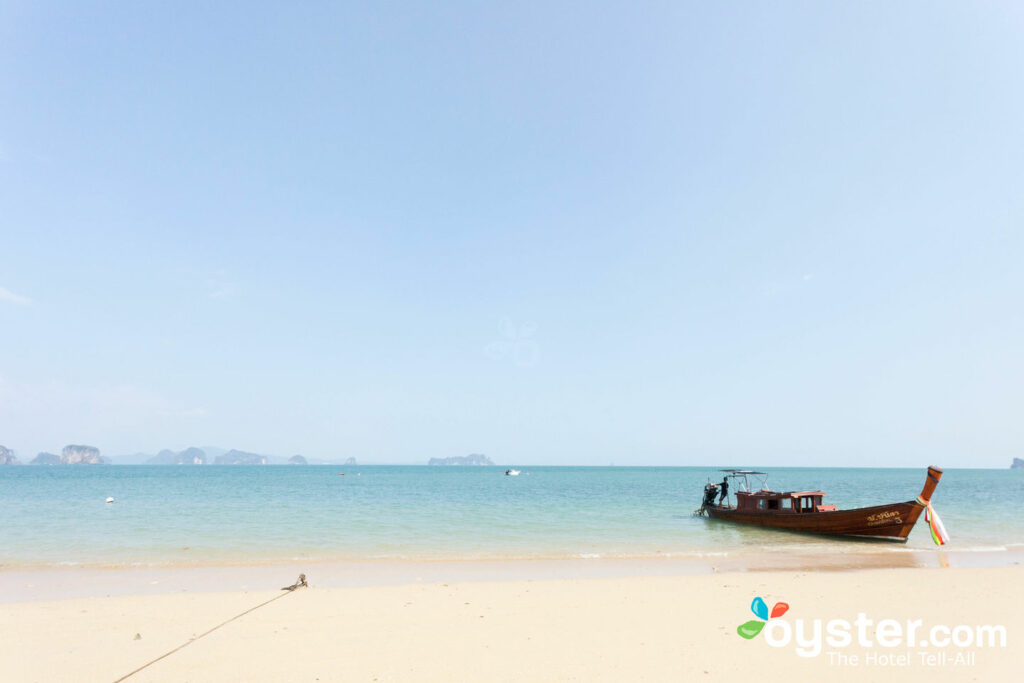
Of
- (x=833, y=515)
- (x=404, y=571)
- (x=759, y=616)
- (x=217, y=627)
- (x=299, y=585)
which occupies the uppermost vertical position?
(x=759, y=616)

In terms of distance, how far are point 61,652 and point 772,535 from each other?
2814 centimetres

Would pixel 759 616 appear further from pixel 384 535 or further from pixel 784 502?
pixel 784 502

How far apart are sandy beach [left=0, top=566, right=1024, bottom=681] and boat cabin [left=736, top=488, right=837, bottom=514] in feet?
45.8

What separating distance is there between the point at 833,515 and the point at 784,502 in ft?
11.5

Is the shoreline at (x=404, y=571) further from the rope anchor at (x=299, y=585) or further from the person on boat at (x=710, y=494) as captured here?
the person on boat at (x=710, y=494)

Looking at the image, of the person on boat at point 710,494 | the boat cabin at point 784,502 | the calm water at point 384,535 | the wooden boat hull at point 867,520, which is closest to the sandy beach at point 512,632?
the calm water at point 384,535

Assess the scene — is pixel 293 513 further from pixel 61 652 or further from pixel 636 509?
pixel 61 652

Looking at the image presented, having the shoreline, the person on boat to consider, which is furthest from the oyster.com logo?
the person on boat

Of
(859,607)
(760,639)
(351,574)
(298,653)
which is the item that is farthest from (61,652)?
(859,607)

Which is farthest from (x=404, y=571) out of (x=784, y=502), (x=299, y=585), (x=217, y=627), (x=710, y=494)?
(x=710, y=494)

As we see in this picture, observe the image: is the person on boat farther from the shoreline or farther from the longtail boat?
the shoreline

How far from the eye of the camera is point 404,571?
1575cm

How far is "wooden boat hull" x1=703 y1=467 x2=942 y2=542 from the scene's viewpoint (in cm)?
2239

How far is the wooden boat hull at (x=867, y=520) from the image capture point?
22391 mm
